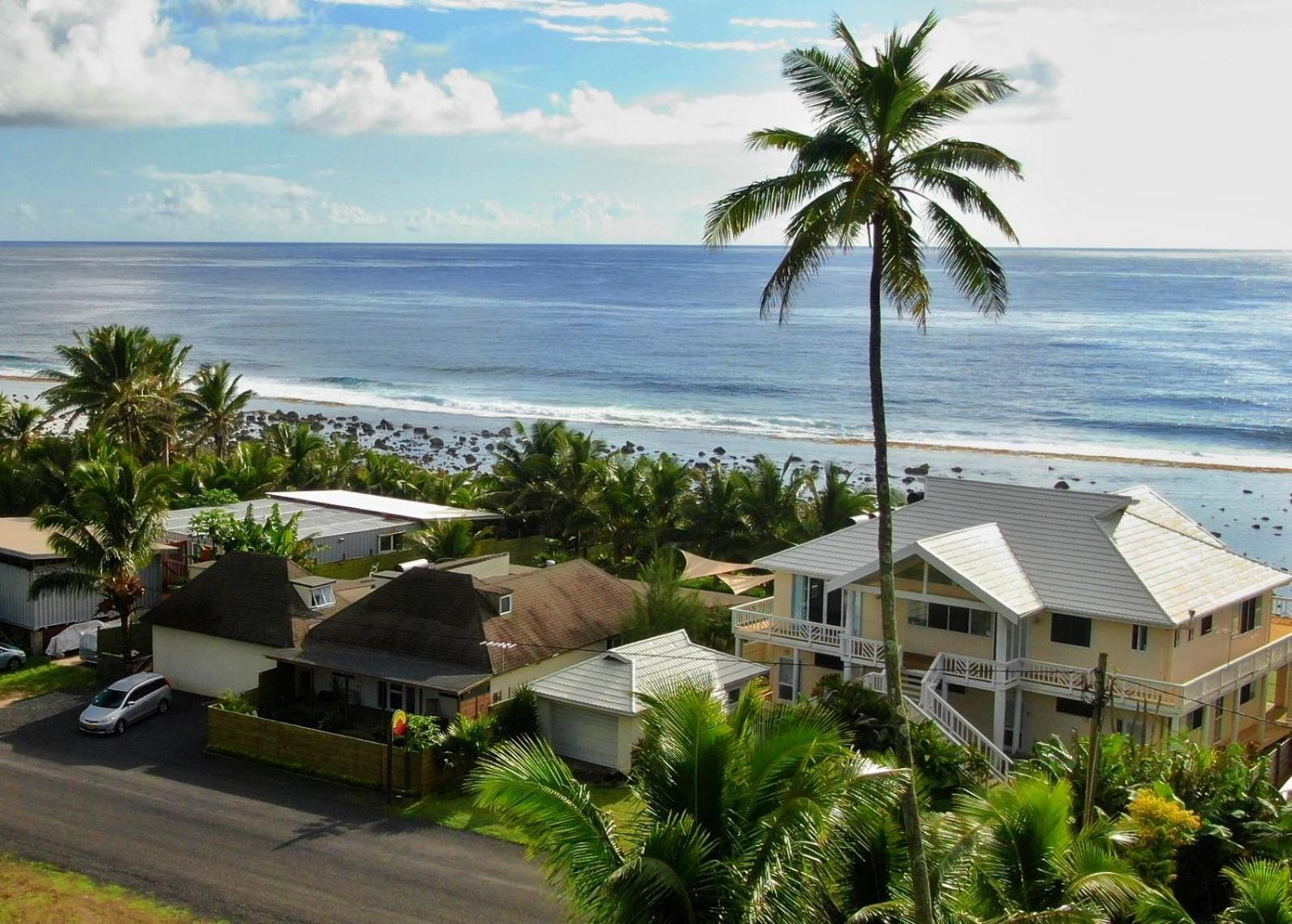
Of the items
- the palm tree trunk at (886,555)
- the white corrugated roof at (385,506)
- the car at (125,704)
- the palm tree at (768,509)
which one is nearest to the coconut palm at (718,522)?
the palm tree at (768,509)

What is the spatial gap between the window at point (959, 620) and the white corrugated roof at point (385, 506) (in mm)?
19366

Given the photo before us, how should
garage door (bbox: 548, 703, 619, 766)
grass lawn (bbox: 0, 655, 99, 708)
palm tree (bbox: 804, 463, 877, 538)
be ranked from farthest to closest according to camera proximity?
palm tree (bbox: 804, 463, 877, 538), grass lawn (bbox: 0, 655, 99, 708), garage door (bbox: 548, 703, 619, 766)

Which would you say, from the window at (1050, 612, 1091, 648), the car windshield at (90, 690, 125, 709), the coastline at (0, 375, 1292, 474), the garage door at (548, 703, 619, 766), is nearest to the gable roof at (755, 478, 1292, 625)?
the window at (1050, 612, 1091, 648)

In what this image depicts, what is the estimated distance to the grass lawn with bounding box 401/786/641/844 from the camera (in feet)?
86.9

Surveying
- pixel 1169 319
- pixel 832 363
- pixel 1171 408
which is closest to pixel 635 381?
pixel 832 363

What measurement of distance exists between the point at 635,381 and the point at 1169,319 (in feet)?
295

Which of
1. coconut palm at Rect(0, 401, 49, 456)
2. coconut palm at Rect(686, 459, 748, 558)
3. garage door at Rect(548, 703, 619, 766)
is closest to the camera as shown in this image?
garage door at Rect(548, 703, 619, 766)

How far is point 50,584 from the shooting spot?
36.6m

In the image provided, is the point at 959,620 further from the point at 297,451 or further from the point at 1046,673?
the point at 297,451

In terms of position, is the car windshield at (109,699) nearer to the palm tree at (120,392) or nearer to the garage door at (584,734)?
the garage door at (584,734)

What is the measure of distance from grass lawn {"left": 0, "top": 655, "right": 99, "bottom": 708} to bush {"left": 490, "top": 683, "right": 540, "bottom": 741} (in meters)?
12.4

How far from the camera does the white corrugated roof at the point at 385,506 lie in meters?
46.9

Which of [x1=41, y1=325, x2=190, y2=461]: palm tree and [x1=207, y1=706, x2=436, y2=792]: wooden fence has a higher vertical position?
[x1=41, y1=325, x2=190, y2=461]: palm tree

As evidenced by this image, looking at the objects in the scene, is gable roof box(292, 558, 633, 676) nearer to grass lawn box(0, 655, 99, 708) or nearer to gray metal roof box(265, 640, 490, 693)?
gray metal roof box(265, 640, 490, 693)
